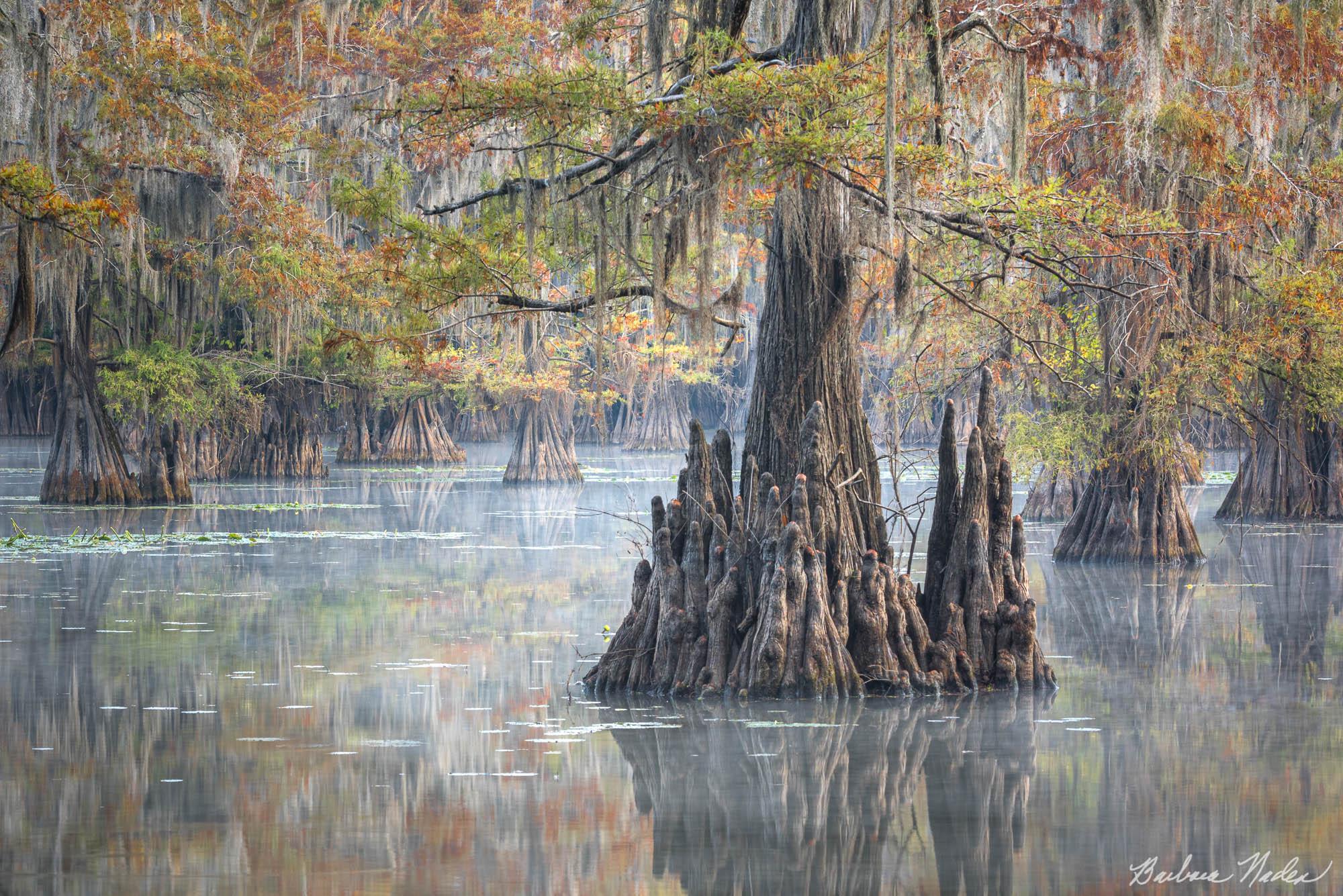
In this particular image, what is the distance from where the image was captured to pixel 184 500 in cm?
2364

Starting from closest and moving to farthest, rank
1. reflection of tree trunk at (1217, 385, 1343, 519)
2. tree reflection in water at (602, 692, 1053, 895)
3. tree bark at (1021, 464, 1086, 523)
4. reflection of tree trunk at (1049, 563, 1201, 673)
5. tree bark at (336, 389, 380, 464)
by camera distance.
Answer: tree reflection in water at (602, 692, 1053, 895), reflection of tree trunk at (1049, 563, 1201, 673), reflection of tree trunk at (1217, 385, 1343, 519), tree bark at (1021, 464, 1086, 523), tree bark at (336, 389, 380, 464)

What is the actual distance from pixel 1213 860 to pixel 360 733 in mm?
4241

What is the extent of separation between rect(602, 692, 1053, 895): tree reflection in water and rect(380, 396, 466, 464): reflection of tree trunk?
30.7 metres

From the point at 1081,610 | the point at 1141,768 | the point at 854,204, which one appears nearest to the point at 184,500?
the point at 1081,610

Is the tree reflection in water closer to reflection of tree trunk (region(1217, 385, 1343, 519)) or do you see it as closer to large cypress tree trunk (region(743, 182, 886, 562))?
large cypress tree trunk (region(743, 182, 886, 562))

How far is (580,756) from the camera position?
24.1ft

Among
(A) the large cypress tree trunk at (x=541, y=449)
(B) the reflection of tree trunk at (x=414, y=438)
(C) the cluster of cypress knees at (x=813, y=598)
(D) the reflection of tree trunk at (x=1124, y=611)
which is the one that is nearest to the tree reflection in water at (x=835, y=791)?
(C) the cluster of cypress knees at (x=813, y=598)

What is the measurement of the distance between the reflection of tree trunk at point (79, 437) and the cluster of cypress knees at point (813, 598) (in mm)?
15226

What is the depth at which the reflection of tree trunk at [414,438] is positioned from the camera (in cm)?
3847

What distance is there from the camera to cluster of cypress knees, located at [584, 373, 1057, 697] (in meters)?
8.37

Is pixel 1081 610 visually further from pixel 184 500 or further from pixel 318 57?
pixel 318 57

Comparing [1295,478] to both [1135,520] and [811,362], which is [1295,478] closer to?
[1135,520]

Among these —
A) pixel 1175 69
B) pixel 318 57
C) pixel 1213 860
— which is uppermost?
pixel 318 57

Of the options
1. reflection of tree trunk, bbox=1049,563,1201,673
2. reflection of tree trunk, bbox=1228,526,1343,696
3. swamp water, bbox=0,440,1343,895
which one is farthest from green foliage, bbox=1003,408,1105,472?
reflection of tree trunk, bbox=1228,526,1343,696
